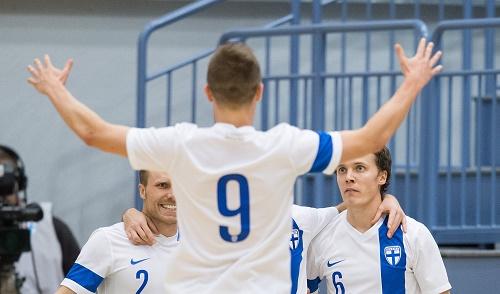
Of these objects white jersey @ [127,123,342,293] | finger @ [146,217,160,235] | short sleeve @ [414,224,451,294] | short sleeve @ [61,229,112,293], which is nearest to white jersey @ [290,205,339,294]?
short sleeve @ [414,224,451,294]

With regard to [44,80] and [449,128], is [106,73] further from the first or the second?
[44,80]

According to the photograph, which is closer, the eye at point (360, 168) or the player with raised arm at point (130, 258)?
the player with raised arm at point (130, 258)

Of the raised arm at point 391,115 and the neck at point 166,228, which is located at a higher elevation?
the raised arm at point 391,115

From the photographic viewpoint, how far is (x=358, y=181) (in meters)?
4.30

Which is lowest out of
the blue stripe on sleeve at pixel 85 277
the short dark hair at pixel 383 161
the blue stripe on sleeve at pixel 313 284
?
the blue stripe on sleeve at pixel 313 284

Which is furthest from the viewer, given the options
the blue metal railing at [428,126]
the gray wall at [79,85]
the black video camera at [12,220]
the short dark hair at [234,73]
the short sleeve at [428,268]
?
the gray wall at [79,85]

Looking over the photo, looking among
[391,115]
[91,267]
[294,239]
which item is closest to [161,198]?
[91,267]

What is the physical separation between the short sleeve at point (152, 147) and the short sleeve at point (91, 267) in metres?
1.13

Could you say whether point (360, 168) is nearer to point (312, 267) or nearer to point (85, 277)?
point (312, 267)

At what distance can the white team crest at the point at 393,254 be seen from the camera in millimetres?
4234

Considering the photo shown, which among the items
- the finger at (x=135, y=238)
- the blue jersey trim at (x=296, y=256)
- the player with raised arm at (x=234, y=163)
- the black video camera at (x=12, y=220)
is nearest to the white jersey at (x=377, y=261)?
the blue jersey trim at (x=296, y=256)

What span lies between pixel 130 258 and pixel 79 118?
123cm

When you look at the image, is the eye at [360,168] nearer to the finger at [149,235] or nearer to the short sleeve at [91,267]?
the finger at [149,235]

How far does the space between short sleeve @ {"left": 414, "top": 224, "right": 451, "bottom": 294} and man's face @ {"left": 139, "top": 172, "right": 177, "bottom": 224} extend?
93 centimetres
